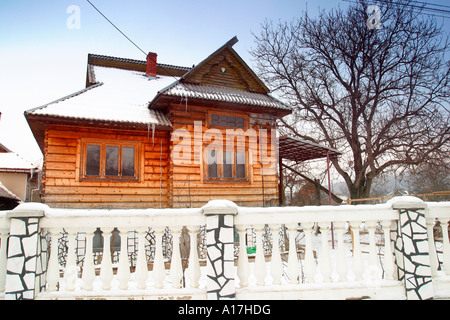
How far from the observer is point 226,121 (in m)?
11.6

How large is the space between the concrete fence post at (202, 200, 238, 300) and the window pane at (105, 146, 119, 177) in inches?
310

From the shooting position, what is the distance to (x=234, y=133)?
11.6 meters

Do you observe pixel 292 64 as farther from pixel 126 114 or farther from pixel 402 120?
pixel 126 114

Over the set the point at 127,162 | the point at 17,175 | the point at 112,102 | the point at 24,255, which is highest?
the point at 112,102

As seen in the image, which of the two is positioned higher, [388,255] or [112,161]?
[112,161]

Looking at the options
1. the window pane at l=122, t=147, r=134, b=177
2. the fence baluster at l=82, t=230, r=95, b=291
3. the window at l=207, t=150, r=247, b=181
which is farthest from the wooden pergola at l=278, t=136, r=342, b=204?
the fence baluster at l=82, t=230, r=95, b=291

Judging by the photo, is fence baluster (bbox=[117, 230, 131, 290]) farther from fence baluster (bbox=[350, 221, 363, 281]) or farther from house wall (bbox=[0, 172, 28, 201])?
house wall (bbox=[0, 172, 28, 201])

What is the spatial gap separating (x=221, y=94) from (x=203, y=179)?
336 centimetres

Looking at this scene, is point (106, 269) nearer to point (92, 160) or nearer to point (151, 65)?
point (92, 160)

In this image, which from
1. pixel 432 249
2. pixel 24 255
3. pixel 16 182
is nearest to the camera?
pixel 24 255

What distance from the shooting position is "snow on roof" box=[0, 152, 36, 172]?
810 inches

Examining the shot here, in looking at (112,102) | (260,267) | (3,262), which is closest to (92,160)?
(112,102)
